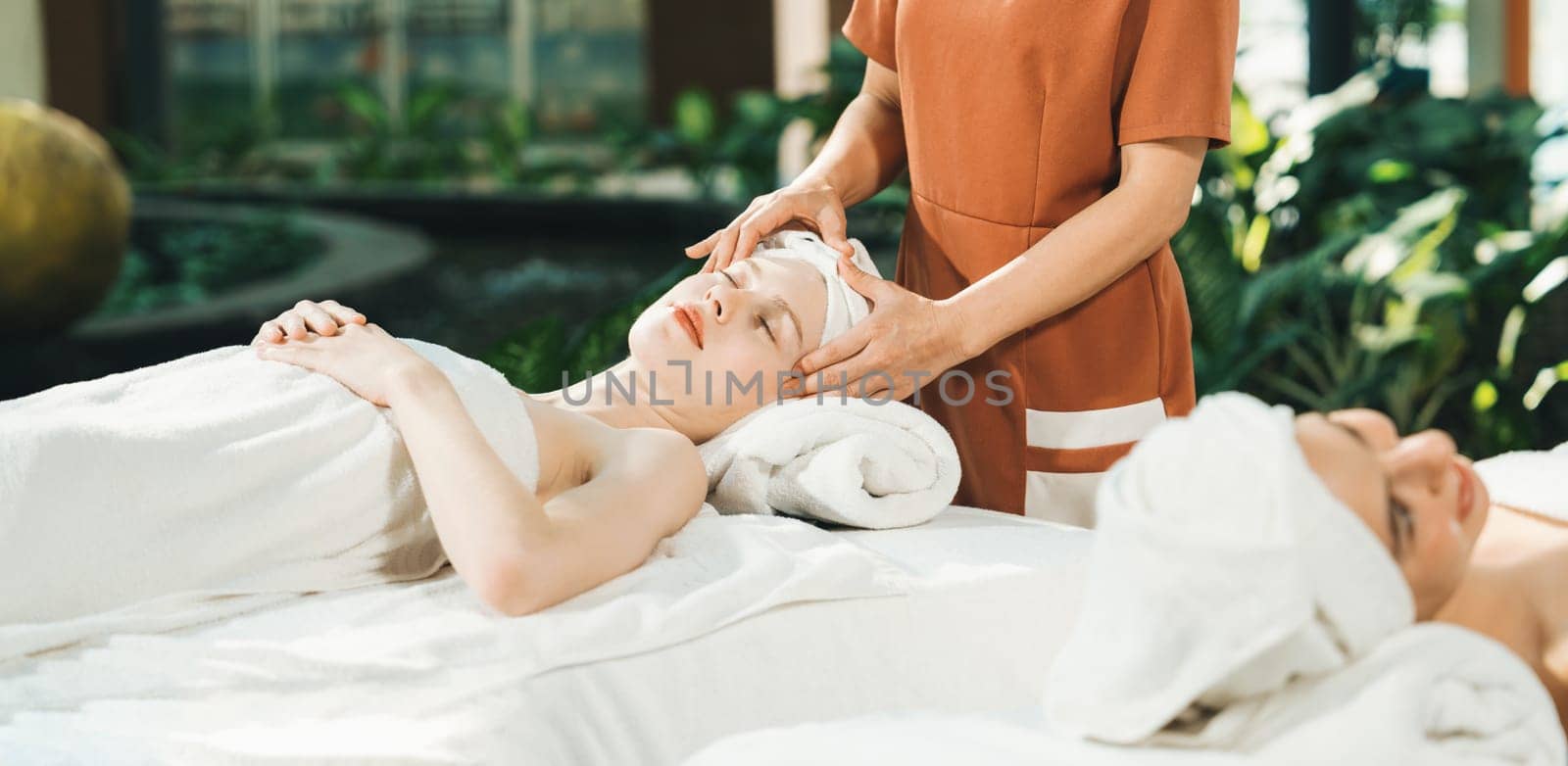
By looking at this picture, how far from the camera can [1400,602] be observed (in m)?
0.98

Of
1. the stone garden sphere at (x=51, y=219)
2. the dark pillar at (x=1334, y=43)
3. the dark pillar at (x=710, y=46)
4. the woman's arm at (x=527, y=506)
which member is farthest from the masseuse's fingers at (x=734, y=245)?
the dark pillar at (x=710, y=46)

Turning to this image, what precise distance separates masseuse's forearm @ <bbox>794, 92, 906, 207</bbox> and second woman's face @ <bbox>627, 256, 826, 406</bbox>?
0.25m

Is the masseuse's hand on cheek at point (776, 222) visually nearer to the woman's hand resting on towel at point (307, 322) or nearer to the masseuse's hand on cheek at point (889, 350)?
the masseuse's hand on cheek at point (889, 350)

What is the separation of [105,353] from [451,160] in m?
5.08

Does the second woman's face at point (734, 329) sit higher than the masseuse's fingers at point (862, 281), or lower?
lower

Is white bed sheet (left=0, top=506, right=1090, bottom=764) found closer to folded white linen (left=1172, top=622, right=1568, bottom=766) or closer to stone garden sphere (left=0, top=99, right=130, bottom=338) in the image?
folded white linen (left=1172, top=622, right=1568, bottom=766)

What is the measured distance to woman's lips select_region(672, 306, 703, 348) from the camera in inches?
67.5

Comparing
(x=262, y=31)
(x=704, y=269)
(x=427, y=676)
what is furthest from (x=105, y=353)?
(x=262, y=31)

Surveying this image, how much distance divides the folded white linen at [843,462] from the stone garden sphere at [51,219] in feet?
10.5

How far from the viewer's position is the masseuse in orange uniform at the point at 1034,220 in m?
1.70

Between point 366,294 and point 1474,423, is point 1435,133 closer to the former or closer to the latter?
point 1474,423

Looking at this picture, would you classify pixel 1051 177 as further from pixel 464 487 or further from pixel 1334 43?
pixel 1334 43

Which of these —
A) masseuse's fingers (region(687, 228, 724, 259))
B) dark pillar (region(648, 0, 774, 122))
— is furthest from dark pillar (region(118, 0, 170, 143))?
masseuse's fingers (region(687, 228, 724, 259))

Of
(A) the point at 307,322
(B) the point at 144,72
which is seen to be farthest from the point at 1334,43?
(B) the point at 144,72
